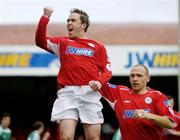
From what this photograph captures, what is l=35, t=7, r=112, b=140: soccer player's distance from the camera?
Result: 896 centimetres

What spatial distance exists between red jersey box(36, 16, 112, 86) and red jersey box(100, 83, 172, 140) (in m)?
0.39

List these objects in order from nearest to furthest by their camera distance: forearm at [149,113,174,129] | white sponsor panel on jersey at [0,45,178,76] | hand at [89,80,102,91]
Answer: forearm at [149,113,174,129] < hand at [89,80,102,91] < white sponsor panel on jersey at [0,45,178,76]

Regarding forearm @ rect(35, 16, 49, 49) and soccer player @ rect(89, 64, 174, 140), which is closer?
soccer player @ rect(89, 64, 174, 140)

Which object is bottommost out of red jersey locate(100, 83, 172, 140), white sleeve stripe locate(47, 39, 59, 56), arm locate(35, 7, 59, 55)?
red jersey locate(100, 83, 172, 140)

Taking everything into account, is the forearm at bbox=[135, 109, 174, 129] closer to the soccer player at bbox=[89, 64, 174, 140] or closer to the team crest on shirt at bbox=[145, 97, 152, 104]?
the soccer player at bbox=[89, 64, 174, 140]

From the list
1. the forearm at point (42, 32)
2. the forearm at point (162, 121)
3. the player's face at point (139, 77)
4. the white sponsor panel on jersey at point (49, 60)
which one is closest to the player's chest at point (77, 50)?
the forearm at point (42, 32)

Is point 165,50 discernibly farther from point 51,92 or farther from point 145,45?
point 51,92

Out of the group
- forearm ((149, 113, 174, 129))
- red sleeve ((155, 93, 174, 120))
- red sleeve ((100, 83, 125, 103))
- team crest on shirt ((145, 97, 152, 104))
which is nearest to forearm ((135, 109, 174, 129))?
forearm ((149, 113, 174, 129))

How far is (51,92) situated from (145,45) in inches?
204

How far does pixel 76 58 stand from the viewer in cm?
898

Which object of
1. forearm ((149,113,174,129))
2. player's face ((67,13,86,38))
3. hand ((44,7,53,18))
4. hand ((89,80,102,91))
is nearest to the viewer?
forearm ((149,113,174,129))

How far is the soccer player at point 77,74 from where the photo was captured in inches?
353

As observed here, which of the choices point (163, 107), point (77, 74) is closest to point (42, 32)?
point (77, 74)

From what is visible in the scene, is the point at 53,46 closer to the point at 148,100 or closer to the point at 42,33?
the point at 42,33
